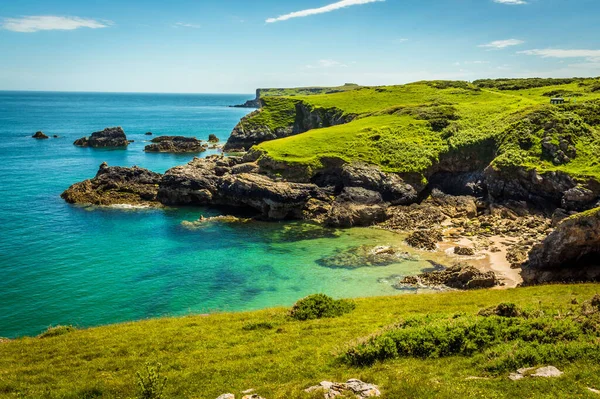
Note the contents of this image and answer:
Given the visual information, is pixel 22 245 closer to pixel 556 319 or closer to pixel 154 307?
pixel 154 307

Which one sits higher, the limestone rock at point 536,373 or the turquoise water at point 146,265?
the limestone rock at point 536,373

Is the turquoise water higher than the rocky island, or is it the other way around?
the rocky island

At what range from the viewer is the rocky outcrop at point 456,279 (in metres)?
38.2

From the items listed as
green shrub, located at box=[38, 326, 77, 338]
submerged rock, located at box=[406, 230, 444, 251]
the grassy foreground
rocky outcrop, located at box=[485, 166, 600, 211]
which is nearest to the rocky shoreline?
submerged rock, located at box=[406, 230, 444, 251]

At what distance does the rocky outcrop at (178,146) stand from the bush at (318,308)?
368 ft

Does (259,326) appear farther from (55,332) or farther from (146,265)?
(146,265)

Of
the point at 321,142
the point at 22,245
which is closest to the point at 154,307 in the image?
the point at 22,245

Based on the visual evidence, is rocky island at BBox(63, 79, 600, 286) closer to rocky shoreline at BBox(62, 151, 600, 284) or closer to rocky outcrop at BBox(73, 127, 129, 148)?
rocky shoreline at BBox(62, 151, 600, 284)

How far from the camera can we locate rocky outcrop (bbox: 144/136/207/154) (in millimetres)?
131663

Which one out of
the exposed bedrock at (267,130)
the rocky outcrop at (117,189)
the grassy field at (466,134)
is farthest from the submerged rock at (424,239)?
the exposed bedrock at (267,130)

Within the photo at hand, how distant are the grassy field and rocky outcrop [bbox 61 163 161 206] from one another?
2325 cm

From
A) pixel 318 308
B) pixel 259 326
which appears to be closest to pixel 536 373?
pixel 318 308

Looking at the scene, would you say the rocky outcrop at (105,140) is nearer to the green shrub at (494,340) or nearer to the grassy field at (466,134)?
the grassy field at (466,134)

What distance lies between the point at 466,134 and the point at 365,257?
41653 mm
